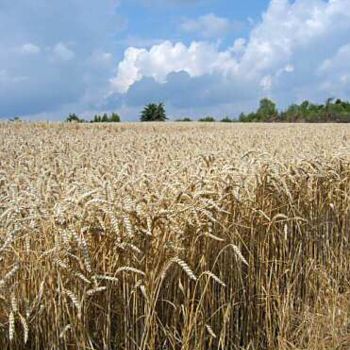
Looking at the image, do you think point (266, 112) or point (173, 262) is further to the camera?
point (266, 112)

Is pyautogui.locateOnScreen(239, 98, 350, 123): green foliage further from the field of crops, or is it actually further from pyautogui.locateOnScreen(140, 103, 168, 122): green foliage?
the field of crops

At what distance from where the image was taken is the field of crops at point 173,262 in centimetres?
256

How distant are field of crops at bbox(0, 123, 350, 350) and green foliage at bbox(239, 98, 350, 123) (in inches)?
1718

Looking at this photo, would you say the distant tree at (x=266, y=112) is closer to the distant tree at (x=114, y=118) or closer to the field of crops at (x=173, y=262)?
the distant tree at (x=114, y=118)

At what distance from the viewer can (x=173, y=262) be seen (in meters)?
2.97

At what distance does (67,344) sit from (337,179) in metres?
2.99

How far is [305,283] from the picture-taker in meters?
4.22

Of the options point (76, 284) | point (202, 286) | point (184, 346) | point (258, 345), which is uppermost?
point (76, 284)

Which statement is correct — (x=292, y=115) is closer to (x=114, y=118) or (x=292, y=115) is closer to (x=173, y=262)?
(x=114, y=118)

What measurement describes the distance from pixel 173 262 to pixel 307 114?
163 feet

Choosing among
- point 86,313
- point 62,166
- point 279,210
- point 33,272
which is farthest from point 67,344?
point 62,166

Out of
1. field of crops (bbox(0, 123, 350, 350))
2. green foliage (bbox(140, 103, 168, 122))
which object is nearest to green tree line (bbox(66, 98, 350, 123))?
green foliage (bbox(140, 103, 168, 122))

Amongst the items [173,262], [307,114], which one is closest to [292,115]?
[307,114]

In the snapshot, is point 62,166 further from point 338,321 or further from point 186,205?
point 338,321
